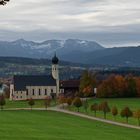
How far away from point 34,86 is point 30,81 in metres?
2.12

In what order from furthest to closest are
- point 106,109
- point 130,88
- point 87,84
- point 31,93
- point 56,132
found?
point 31,93
point 87,84
point 130,88
point 106,109
point 56,132

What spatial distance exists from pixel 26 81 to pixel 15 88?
535cm

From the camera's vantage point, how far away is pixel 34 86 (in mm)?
153875

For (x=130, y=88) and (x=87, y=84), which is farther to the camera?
(x=87, y=84)

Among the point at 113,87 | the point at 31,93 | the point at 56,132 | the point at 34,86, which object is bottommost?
the point at 56,132

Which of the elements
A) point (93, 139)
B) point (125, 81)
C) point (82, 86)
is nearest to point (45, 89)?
point (82, 86)

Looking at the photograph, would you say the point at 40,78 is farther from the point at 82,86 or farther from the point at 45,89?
the point at 82,86

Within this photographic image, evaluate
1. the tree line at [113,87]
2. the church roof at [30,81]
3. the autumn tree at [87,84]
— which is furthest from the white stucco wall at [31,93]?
Result: the tree line at [113,87]

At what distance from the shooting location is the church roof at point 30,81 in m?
151

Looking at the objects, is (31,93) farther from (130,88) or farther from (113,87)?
(130,88)

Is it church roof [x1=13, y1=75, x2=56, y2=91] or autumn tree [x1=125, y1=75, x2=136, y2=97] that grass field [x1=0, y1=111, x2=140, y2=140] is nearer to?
autumn tree [x1=125, y1=75, x2=136, y2=97]

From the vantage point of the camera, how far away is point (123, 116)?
76.4 m

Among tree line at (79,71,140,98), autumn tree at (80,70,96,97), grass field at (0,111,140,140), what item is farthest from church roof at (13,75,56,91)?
grass field at (0,111,140,140)

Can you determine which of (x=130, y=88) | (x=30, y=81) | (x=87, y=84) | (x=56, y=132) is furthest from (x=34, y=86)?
(x=56, y=132)
